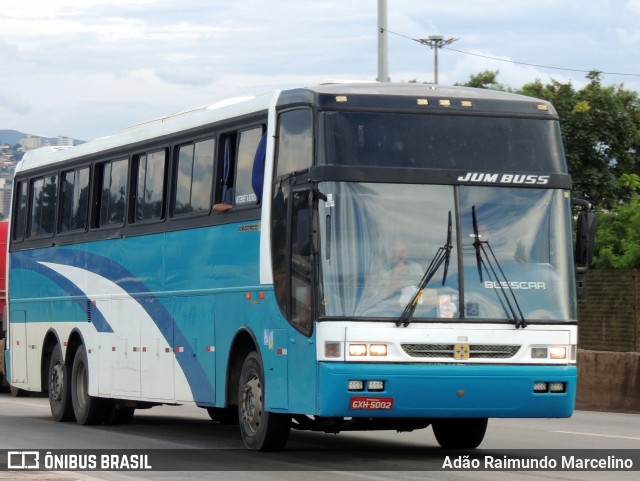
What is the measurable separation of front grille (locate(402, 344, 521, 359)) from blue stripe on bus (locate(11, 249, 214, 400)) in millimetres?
3521

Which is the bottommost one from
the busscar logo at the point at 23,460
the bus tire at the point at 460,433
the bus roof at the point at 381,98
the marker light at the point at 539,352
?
the busscar logo at the point at 23,460

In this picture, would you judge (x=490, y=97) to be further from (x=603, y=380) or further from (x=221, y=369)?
(x=603, y=380)

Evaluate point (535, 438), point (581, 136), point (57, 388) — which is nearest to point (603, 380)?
point (535, 438)

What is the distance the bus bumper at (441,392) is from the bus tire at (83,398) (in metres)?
Answer: 7.83

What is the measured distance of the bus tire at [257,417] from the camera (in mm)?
15281

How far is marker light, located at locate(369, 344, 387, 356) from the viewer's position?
1379 cm

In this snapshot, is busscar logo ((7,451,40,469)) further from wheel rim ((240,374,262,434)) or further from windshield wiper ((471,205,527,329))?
windshield wiper ((471,205,527,329))

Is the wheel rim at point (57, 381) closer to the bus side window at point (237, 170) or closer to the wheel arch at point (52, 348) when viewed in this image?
the wheel arch at point (52, 348)

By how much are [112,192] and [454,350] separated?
774 cm

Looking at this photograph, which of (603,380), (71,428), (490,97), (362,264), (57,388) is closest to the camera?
(362,264)

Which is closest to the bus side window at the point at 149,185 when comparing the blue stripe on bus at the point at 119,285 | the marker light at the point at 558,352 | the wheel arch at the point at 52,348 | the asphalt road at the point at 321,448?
the blue stripe on bus at the point at 119,285

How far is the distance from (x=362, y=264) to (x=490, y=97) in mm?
2286

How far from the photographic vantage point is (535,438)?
18094 millimetres

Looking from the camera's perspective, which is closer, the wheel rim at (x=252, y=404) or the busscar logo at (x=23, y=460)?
the busscar logo at (x=23, y=460)
